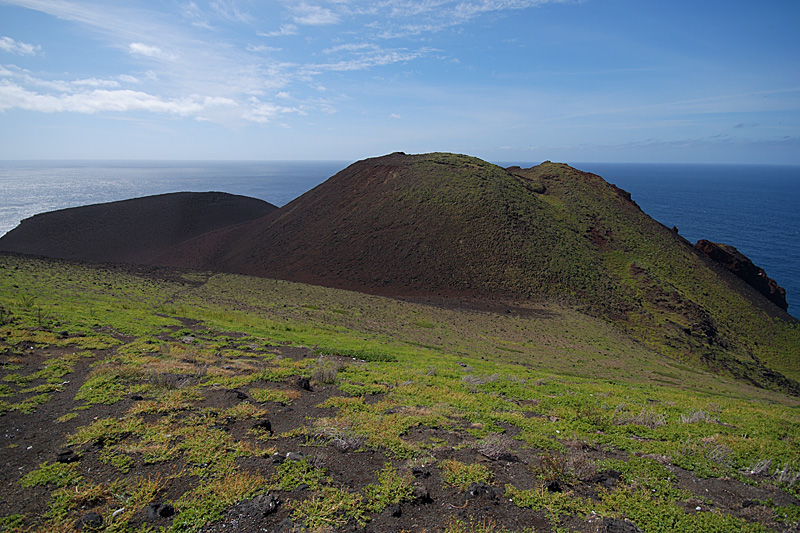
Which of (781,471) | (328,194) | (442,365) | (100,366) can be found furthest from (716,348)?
(328,194)

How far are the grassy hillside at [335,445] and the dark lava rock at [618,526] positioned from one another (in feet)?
0.10

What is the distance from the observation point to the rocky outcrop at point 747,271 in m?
49.4

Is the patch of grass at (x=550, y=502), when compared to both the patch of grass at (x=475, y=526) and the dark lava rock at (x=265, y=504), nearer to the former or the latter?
the patch of grass at (x=475, y=526)

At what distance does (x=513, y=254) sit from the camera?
42312 mm

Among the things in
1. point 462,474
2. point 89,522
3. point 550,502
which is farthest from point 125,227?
point 550,502

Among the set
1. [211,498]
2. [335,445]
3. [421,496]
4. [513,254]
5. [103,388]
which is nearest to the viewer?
[211,498]

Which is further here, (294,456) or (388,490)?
(294,456)

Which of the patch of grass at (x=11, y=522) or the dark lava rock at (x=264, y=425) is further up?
the patch of grass at (x=11, y=522)

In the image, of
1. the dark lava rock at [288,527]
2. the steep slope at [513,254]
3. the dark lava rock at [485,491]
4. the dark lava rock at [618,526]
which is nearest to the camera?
the dark lava rock at [288,527]

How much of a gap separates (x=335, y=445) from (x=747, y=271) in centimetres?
6463

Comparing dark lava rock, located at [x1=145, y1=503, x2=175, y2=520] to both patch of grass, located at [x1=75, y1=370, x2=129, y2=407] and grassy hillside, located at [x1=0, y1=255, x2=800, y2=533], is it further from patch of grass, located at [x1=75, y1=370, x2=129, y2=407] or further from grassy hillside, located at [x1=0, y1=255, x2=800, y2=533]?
patch of grass, located at [x1=75, y1=370, x2=129, y2=407]

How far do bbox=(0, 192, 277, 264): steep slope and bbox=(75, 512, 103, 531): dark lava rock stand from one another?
2346 inches

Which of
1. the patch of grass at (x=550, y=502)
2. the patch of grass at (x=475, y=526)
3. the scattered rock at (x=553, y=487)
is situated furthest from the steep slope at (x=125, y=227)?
the scattered rock at (x=553, y=487)

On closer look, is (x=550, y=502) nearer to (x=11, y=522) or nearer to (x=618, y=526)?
(x=618, y=526)
